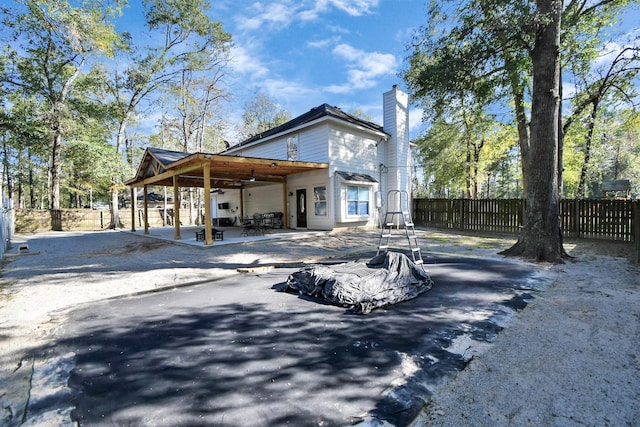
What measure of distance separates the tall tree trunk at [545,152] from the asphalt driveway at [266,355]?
10.6ft

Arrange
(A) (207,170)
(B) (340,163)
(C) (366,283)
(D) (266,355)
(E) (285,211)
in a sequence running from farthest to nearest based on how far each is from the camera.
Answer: (E) (285,211) < (B) (340,163) < (A) (207,170) < (C) (366,283) < (D) (266,355)

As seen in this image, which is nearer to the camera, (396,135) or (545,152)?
(545,152)

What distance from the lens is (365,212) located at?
1455 cm

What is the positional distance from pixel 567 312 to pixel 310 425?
3.93 m

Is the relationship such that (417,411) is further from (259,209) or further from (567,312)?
(259,209)

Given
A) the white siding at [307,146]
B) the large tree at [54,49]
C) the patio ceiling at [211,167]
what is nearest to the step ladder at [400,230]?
the white siding at [307,146]

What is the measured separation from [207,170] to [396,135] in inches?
402

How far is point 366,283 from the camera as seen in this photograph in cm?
448

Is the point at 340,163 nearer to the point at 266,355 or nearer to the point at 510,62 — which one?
the point at 510,62

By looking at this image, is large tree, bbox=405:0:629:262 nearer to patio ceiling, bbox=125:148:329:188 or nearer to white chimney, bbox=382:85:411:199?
white chimney, bbox=382:85:411:199

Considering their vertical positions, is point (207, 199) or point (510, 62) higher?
point (510, 62)

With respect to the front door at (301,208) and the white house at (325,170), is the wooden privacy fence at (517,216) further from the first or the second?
the front door at (301,208)

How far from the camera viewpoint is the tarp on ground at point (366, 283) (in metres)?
4.21

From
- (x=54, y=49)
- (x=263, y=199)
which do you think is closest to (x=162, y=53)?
(x=54, y=49)
